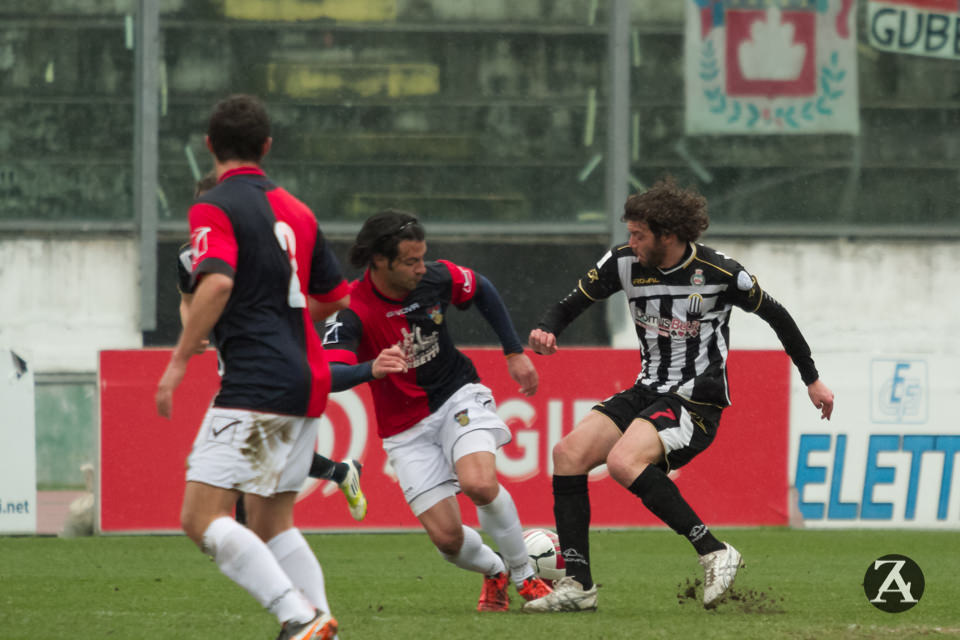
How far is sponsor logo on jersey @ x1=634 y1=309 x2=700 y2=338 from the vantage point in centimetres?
608

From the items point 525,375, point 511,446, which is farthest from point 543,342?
point 511,446

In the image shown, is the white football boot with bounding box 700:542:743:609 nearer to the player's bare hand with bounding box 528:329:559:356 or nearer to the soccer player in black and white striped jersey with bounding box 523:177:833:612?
the soccer player in black and white striped jersey with bounding box 523:177:833:612

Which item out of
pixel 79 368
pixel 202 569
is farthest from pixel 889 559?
pixel 79 368

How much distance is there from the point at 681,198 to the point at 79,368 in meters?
12.1

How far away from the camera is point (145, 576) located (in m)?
7.75

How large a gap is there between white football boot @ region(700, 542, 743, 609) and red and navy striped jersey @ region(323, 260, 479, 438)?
127 cm

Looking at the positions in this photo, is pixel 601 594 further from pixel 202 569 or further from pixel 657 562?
pixel 202 569

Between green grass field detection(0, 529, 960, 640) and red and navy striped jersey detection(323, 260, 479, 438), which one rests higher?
red and navy striped jersey detection(323, 260, 479, 438)

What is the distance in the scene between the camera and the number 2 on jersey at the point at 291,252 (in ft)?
14.5

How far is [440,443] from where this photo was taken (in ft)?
20.3

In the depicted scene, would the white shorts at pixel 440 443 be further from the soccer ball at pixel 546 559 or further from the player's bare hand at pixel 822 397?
the player's bare hand at pixel 822 397

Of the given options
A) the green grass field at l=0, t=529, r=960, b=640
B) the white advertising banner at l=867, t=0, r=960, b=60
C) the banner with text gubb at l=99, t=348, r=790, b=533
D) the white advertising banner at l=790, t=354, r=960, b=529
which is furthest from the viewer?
the white advertising banner at l=867, t=0, r=960, b=60

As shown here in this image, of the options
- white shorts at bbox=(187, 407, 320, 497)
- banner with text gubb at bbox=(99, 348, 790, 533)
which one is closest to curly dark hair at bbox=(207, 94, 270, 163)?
white shorts at bbox=(187, 407, 320, 497)

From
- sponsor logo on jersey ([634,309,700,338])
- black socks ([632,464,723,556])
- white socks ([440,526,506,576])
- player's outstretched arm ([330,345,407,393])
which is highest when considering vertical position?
sponsor logo on jersey ([634,309,700,338])
